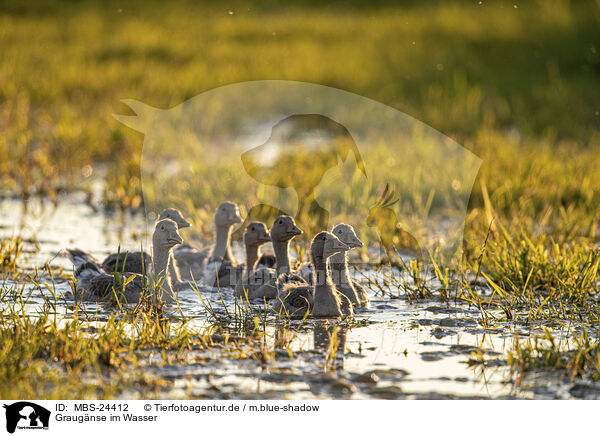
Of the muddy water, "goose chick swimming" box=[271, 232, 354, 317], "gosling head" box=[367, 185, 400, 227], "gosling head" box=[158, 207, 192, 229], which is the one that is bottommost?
the muddy water

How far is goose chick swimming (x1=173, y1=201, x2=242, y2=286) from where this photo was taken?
8.55 metres

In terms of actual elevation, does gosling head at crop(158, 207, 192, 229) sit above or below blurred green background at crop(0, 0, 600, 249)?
below

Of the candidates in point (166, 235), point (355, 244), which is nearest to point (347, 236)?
point (355, 244)

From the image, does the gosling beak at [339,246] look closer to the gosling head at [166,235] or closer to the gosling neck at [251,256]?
the gosling head at [166,235]

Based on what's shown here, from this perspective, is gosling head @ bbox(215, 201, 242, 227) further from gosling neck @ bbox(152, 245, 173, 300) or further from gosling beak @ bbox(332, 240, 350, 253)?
gosling beak @ bbox(332, 240, 350, 253)

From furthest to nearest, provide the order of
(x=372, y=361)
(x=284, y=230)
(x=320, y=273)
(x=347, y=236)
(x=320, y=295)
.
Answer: (x=284, y=230) < (x=347, y=236) < (x=320, y=273) < (x=320, y=295) < (x=372, y=361)

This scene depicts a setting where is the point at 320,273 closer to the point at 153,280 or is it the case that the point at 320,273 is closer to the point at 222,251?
the point at 153,280

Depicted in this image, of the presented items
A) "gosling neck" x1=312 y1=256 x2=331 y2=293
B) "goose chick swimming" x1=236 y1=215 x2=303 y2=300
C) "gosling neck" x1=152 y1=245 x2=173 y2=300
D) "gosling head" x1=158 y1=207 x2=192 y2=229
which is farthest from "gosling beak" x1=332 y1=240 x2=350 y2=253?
"gosling head" x1=158 y1=207 x2=192 y2=229

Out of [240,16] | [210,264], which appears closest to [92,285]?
[210,264]

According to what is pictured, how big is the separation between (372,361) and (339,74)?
11.7 meters

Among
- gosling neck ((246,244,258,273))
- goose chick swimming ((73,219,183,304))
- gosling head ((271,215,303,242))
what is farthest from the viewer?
gosling neck ((246,244,258,273))

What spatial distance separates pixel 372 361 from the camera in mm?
5883

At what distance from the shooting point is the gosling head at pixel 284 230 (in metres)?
7.79
